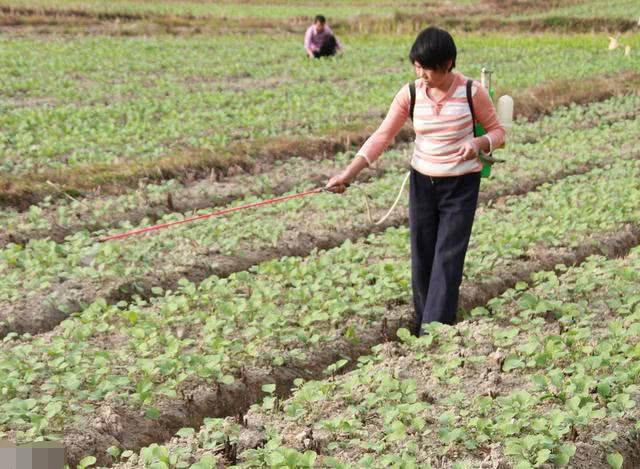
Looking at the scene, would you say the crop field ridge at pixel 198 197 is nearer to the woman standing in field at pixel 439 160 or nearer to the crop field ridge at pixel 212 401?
the crop field ridge at pixel 212 401

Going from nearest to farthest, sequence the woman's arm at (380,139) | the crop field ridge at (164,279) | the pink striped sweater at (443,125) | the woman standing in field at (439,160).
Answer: the woman standing in field at (439,160), the pink striped sweater at (443,125), the woman's arm at (380,139), the crop field ridge at (164,279)

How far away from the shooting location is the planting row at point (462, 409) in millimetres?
4602

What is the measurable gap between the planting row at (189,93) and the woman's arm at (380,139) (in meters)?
6.08

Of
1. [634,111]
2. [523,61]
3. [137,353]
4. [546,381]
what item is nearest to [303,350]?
[137,353]

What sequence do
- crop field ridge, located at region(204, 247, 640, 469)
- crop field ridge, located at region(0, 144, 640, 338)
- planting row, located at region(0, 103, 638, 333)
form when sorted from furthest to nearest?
planting row, located at region(0, 103, 638, 333)
crop field ridge, located at region(0, 144, 640, 338)
crop field ridge, located at region(204, 247, 640, 469)

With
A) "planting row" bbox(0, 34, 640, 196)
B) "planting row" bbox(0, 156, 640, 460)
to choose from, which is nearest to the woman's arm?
"planting row" bbox(0, 156, 640, 460)

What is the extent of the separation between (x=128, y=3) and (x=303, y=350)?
123 ft

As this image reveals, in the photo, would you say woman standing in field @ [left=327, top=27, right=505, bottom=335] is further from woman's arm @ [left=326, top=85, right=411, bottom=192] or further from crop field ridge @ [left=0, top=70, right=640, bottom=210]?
crop field ridge @ [left=0, top=70, right=640, bottom=210]

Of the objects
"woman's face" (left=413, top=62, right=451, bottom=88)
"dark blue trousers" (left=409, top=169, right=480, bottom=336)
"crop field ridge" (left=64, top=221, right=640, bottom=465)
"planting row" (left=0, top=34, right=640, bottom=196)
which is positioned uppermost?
"woman's face" (left=413, top=62, right=451, bottom=88)

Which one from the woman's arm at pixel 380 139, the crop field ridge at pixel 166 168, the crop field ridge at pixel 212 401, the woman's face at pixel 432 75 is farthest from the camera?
the crop field ridge at pixel 166 168

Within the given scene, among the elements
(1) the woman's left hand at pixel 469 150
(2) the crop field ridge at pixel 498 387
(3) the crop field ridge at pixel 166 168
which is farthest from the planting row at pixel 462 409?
(3) the crop field ridge at pixel 166 168

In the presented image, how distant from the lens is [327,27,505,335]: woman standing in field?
225 inches

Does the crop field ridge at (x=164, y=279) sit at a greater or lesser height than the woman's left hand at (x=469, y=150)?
lesser

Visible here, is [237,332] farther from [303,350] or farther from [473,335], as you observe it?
[473,335]
